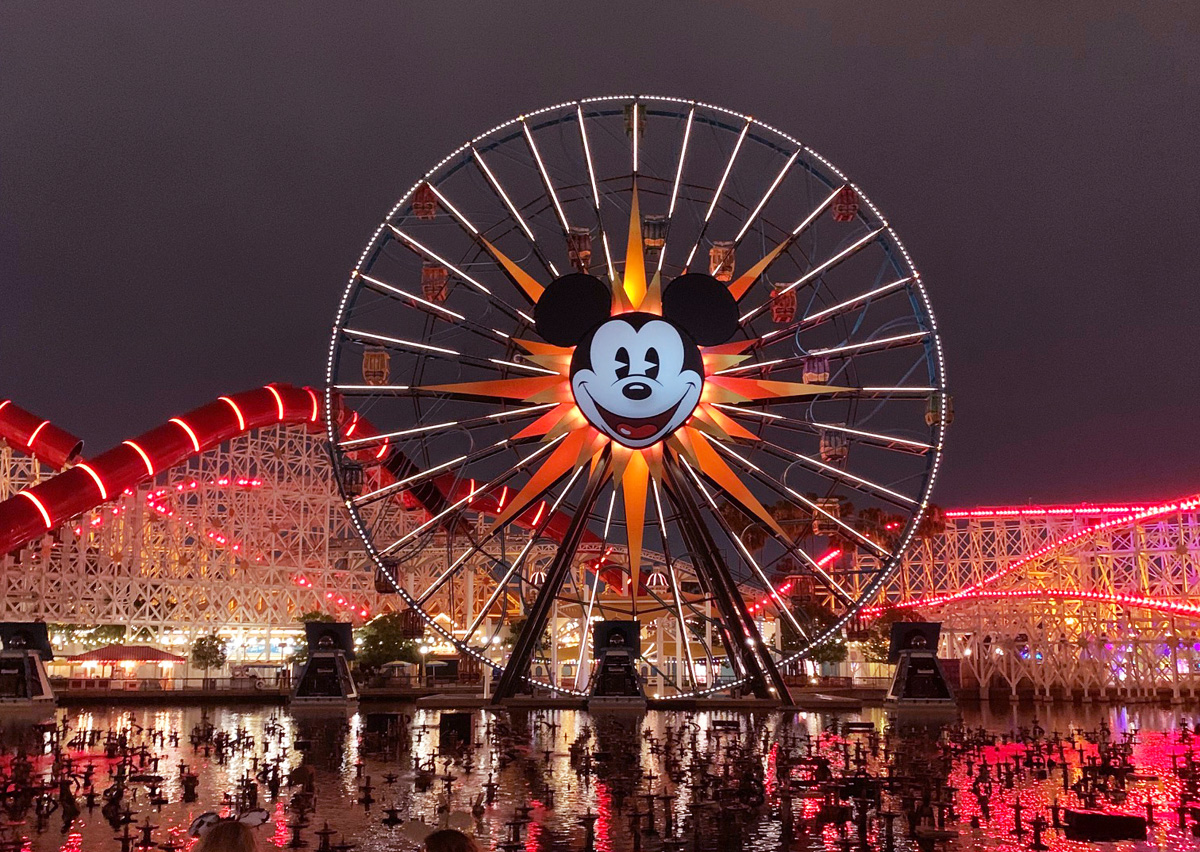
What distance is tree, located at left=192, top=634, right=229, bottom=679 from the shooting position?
53.2 metres

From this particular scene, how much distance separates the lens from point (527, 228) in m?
32.6

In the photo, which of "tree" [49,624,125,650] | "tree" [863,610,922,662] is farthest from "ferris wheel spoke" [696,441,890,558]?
"tree" [49,624,125,650]

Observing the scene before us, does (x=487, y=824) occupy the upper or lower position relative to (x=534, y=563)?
lower

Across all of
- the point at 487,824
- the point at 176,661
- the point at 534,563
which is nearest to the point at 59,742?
the point at 487,824

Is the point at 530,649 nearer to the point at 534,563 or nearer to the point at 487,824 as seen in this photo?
the point at 487,824

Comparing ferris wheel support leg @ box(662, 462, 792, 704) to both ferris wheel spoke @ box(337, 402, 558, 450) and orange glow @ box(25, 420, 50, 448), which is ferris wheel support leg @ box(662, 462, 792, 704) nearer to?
ferris wheel spoke @ box(337, 402, 558, 450)

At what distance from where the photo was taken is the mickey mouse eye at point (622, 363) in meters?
28.0

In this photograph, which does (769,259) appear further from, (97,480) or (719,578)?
(97,480)

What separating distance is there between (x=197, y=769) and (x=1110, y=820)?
15.2 metres

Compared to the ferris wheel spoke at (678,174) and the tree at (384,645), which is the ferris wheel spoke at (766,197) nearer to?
the ferris wheel spoke at (678,174)

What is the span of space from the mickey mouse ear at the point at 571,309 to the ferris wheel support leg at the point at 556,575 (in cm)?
366

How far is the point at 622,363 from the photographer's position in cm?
2806

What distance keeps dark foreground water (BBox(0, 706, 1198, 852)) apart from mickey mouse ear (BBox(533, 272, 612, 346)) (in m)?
9.18

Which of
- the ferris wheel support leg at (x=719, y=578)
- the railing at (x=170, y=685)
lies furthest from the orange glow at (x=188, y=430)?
the ferris wheel support leg at (x=719, y=578)
